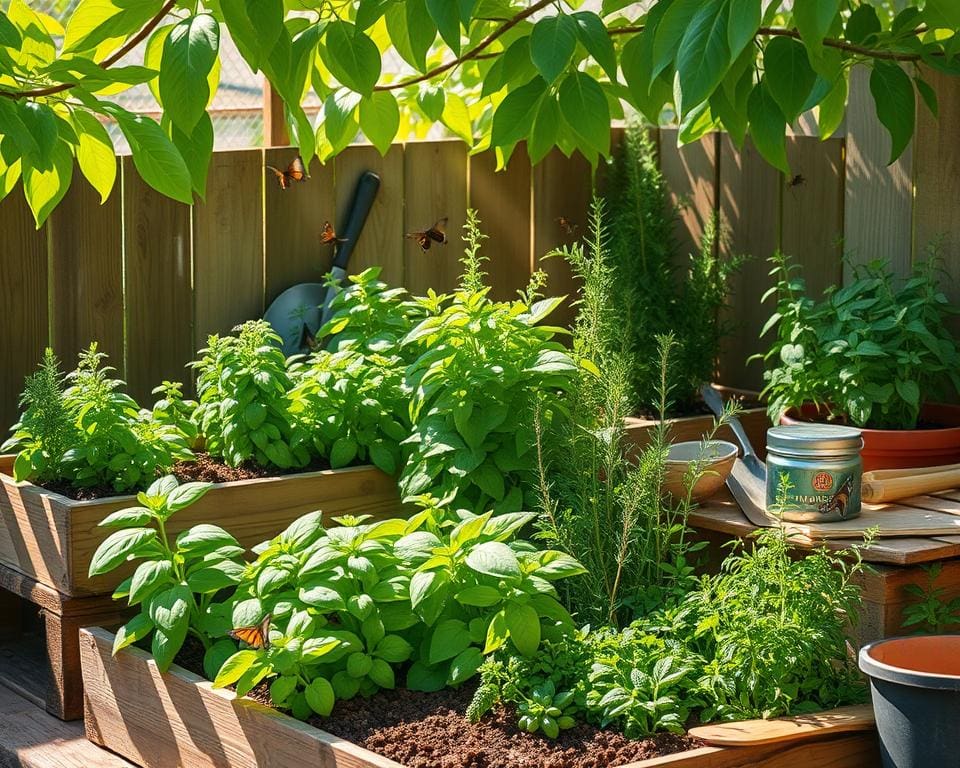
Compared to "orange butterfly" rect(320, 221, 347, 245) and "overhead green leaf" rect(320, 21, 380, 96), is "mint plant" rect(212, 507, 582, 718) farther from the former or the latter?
"orange butterfly" rect(320, 221, 347, 245)

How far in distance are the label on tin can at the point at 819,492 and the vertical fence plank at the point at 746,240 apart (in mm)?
1246

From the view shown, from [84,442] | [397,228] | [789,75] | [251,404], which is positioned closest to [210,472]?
[251,404]

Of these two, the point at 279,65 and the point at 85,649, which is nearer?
the point at 279,65

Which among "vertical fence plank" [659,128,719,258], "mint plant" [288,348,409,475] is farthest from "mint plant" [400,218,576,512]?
"vertical fence plank" [659,128,719,258]

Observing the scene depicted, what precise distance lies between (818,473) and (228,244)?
1658 millimetres

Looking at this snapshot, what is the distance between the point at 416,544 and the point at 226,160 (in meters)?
1.51

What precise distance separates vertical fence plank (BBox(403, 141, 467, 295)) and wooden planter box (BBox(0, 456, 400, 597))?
39.7 inches

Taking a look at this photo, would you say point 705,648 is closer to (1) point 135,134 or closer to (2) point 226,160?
(1) point 135,134

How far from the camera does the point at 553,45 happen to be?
1.76m

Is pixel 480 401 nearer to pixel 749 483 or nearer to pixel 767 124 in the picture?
pixel 749 483

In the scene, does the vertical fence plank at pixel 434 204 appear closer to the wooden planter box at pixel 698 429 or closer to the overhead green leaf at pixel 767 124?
the wooden planter box at pixel 698 429

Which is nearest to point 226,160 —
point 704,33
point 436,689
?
point 436,689

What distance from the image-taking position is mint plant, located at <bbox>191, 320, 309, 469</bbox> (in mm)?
2701

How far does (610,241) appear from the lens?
3.67 m
